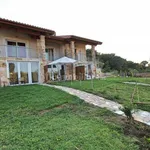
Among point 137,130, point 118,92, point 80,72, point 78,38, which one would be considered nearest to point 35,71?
point 80,72

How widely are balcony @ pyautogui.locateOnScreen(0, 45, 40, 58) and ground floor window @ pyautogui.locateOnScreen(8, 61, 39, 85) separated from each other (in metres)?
0.76

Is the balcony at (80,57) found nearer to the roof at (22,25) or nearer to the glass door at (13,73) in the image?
the roof at (22,25)

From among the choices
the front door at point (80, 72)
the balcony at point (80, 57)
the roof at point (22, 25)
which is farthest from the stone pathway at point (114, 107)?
the balcony at point (80, 57)

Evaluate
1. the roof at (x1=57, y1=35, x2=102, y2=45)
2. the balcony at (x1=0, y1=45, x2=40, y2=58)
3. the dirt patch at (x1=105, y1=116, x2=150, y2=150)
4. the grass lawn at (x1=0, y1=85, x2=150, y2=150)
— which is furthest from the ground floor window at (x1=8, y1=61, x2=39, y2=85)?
the dirt patch at (x1=105, y1=116, x2=150, y2=150)

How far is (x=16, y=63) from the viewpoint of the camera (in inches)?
700

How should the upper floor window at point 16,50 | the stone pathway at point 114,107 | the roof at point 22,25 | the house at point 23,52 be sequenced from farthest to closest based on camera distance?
the upper floor window at point 16,50, the house at point 23,52, the roof at point 22,25, the stone pathway at point 114,107

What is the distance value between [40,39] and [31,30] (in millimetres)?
1309

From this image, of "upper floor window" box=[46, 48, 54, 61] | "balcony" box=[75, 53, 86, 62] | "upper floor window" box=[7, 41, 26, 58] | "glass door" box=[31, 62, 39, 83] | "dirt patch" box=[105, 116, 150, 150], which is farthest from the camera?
"balcony" box=[75, 53, 86, 62]

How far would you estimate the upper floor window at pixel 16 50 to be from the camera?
1767cm

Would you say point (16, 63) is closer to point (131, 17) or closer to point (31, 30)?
point (31, 30)

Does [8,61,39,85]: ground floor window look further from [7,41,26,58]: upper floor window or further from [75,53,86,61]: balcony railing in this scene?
[75,53,86,61]: balcony railing

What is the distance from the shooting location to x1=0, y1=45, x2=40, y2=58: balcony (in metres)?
17.2

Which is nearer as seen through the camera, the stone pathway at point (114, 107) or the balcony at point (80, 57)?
the stone pathway at point (114, 107)

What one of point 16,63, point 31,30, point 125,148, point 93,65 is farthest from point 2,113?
point 93,65
